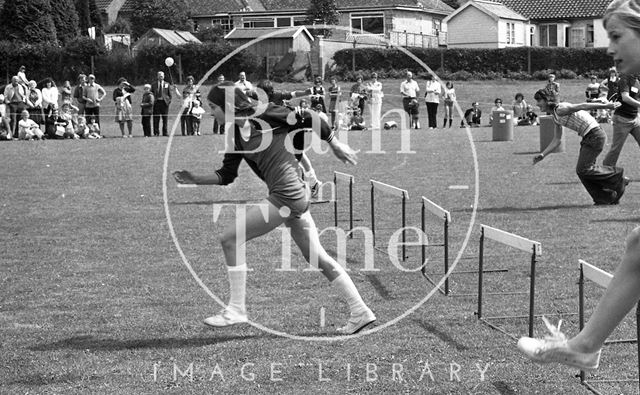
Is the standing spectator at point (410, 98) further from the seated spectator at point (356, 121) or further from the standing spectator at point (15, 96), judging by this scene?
the standing spectator at point (15, 96)

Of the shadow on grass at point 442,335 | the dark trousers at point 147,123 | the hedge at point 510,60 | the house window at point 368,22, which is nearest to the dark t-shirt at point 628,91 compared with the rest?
the shadow on grass at point 442,335

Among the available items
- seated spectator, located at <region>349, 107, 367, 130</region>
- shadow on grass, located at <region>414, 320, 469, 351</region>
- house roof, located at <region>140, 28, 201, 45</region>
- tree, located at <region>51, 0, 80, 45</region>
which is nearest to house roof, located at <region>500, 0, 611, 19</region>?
house roof, located at <region>140, 28, 201, 45</region>

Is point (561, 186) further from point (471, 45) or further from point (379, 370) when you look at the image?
point (471, 45)

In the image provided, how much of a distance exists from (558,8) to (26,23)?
4396 centimetres

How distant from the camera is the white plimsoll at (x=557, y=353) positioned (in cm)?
432

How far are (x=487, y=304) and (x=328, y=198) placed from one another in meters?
8.44

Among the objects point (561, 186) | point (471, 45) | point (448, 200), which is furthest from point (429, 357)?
point (471, 45)

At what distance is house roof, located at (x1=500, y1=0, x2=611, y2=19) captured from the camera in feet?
280

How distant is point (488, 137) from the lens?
31578mm

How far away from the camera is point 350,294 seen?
25.9ft

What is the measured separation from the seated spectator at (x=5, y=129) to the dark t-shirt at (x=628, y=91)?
20756 millimetres

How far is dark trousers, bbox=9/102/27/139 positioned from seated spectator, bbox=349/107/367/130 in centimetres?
1042

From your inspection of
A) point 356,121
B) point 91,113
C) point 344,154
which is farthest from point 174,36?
point 344,154

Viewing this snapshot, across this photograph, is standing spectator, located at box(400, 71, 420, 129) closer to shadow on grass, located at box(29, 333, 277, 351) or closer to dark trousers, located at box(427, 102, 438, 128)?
dark trousers, located at box(427, 102, 438, 128)
